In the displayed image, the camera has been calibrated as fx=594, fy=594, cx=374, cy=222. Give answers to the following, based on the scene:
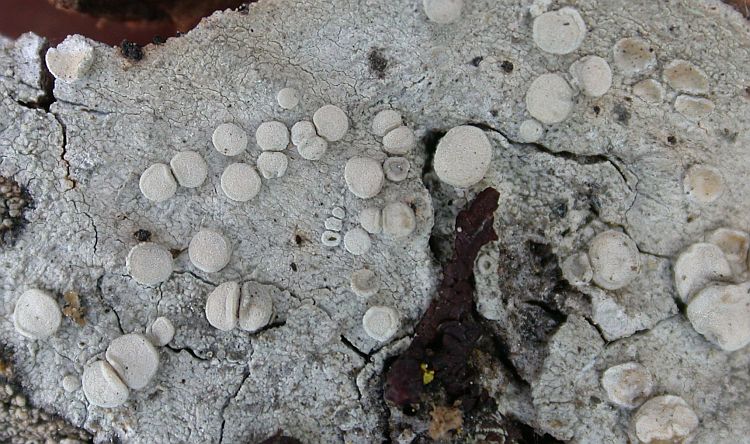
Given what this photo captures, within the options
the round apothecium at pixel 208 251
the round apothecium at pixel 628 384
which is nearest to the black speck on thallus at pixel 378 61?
the round apothecium at pixel 208 251

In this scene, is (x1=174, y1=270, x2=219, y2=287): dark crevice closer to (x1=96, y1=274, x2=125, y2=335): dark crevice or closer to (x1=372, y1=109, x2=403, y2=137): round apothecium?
(x1=96, y1=274, x2=125, y2=335): dark crevice

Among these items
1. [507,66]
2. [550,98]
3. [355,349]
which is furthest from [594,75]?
[355,349]

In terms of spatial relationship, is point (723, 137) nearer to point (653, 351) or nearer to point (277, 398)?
point (653, 351)

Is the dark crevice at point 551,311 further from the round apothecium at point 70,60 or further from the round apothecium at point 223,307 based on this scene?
the round apothecium at point 70,60

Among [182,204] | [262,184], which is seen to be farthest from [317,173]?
[182,204]

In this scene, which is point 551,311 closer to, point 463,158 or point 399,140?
point 463,158

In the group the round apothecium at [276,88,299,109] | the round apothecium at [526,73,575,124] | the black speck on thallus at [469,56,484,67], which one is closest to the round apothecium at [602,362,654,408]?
the round apothecium at [526,73,575,124]
